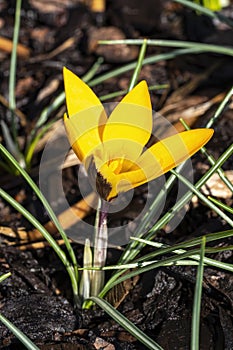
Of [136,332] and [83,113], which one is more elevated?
[83,113]

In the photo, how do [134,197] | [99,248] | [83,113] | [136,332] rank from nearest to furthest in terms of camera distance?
[136,332] < [83,113] < [99,248] < [134,197]

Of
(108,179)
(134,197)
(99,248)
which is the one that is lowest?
(134,197)

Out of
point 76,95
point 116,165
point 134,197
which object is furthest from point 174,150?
point 134,197

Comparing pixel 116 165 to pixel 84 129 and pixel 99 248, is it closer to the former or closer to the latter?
pixel 84 129

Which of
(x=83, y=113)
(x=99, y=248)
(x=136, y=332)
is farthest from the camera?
(x=99, y=248)

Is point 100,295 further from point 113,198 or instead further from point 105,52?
point 105,52

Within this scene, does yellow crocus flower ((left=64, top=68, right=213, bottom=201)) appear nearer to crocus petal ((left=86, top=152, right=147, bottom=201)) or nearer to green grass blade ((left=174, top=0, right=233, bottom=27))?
crocus petal ((left=86, top=152, right=147, bottom=201))

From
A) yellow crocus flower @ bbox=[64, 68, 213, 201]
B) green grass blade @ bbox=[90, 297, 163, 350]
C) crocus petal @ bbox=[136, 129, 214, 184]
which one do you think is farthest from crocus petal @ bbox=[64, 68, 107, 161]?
green grass blade @ bbox=[90, 297, 163, 350]

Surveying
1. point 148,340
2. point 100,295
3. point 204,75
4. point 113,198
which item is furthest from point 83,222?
point 204,75
